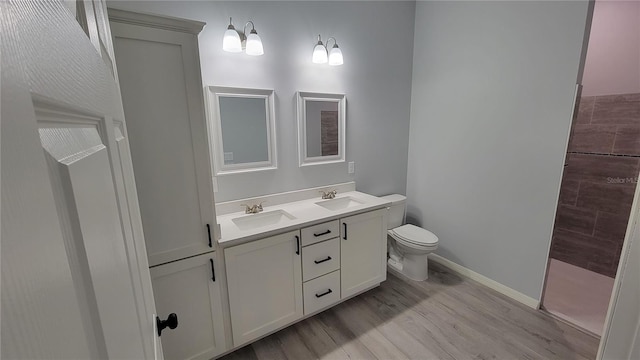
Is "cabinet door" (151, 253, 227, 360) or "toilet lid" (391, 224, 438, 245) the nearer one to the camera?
"cabinet door" (151, 253, 227, 360)

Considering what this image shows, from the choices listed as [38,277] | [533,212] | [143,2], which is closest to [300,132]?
[143,2]

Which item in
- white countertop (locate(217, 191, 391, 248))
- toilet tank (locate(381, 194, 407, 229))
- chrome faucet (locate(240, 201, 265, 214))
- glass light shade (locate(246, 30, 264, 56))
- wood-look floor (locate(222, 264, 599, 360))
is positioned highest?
glass light shade (locate(246, 30, 264, 56))

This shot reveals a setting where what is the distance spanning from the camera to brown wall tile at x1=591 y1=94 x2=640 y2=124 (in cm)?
233

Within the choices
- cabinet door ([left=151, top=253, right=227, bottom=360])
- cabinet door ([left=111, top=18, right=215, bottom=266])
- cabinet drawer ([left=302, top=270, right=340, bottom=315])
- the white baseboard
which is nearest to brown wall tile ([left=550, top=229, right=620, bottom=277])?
the white baseboard

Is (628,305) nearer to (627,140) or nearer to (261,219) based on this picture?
(261,219)

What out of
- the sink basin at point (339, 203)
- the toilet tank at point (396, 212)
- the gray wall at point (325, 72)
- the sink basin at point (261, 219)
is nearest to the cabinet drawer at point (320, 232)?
the sink basin at point (261, 219)

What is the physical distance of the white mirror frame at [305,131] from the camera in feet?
7.44

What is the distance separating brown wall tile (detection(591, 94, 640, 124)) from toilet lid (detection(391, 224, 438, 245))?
6.15ft

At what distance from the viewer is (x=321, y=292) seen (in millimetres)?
2010

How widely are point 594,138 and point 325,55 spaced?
2637 mm

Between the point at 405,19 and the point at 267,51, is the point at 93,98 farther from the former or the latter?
the point at 405,19

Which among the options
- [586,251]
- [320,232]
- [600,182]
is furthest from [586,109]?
[320,232]

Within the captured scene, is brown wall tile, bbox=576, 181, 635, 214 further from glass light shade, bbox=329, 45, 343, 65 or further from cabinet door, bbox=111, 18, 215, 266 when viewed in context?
cabinet door, bbox=111, 18, 215, 266

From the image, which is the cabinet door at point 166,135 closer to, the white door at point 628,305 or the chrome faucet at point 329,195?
the chrome faucet at point 329,195
